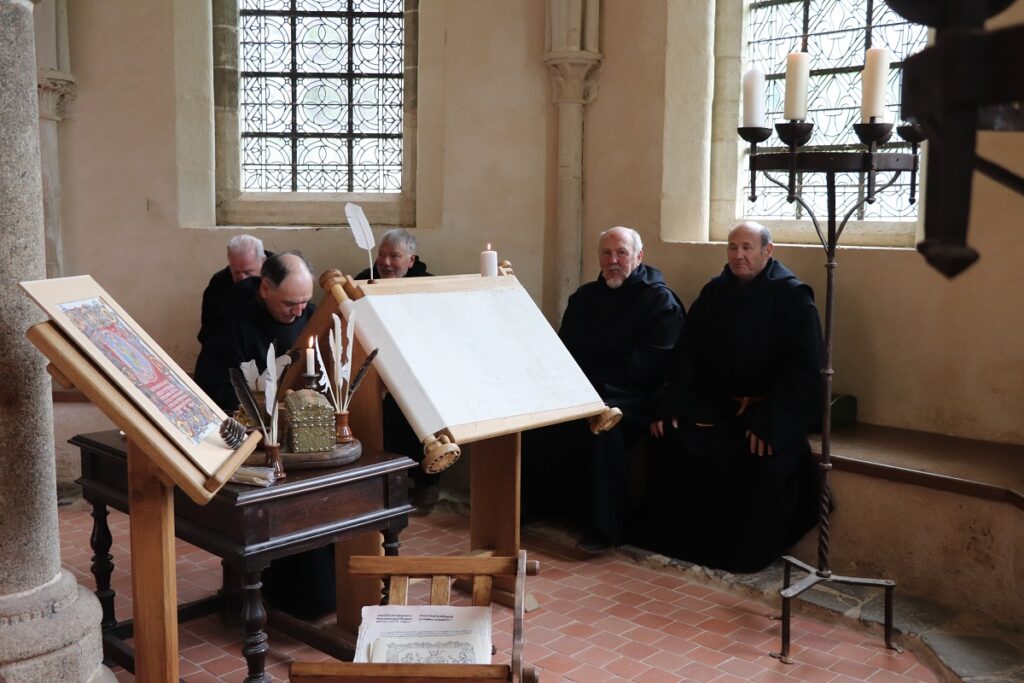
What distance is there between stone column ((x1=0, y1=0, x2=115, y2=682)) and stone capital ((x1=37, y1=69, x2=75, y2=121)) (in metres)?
4.29

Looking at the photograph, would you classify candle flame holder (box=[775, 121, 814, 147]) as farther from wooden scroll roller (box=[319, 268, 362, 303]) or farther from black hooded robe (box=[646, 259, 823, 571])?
wooden scroll roller (box=[319, 268, 362, 303])

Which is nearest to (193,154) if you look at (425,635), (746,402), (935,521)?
(746,402)

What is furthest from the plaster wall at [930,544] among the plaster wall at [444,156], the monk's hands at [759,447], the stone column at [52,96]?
the stone column at [52,96]

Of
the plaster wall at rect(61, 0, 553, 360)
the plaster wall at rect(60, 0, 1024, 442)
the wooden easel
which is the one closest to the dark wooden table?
the wooden easel

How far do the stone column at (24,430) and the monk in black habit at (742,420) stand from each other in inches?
126

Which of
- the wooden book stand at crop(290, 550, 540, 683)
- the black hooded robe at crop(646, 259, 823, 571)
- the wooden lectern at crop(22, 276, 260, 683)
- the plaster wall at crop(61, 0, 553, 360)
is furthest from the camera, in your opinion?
the plaster wall at crop(61, 0, 553, 360)

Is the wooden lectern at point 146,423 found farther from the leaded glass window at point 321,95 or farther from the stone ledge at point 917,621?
the leaded glass window at point 321,95

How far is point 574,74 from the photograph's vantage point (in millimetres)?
7070

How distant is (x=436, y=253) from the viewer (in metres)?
7.48

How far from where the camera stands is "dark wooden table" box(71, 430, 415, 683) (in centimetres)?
312

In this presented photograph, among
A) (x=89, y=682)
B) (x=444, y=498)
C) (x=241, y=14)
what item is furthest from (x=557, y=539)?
(x=241, y=14)

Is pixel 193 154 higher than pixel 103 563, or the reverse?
pixel 193 154

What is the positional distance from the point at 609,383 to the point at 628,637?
1.89 m

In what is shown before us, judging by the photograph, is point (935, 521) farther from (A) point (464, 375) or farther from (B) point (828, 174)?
(A) point (464, 375)
